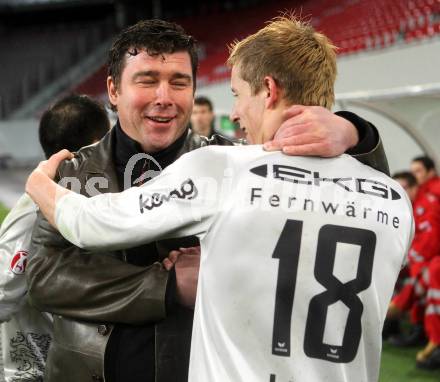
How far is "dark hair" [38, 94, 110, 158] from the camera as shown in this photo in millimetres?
2311

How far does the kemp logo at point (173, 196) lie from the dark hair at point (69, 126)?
0.94 meters

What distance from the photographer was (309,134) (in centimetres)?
148

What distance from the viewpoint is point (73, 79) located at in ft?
76.5

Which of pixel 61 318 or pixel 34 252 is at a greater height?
Result: pixel 34 252

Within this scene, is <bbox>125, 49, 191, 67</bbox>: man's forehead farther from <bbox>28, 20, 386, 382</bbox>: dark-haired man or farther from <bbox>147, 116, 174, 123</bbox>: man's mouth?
<bbox>147, 116, 174, 123</bbox>: man's mouth

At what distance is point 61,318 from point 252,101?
79 centimetres

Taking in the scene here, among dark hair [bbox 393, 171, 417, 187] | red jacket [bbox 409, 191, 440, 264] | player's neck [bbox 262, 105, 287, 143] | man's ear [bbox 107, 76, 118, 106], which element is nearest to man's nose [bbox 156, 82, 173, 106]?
man's ear [bbox 107, 76, 118, 106]

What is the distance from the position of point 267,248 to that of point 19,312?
1.13m

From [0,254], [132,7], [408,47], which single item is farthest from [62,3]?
[0,254]

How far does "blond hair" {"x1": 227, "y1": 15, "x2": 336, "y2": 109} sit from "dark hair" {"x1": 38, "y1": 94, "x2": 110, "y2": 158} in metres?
0.90

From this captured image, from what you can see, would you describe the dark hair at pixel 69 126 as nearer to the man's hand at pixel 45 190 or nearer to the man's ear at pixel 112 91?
the man's ear at pixel 112 91

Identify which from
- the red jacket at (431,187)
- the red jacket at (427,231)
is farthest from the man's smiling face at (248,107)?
the red jacket at (431,187)

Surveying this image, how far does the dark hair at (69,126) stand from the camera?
231cm

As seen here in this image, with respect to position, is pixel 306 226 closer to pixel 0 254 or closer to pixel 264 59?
pixel 264 59
